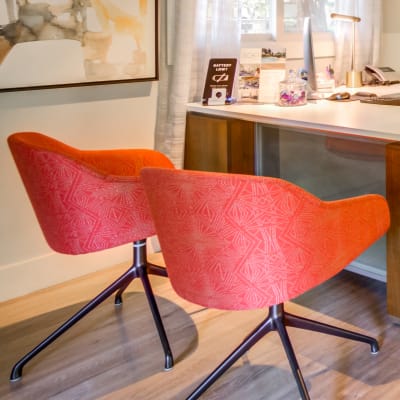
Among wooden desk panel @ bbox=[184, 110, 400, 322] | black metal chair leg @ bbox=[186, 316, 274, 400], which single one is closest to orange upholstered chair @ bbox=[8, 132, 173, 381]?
black metal chair leg @ bbox=[186, 316, 274, 400]

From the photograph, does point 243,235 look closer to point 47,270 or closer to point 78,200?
point 78,200

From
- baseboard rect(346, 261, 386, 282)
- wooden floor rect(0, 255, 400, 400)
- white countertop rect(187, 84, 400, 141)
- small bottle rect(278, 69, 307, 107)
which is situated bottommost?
wooden floor rect(0, 255, 400, 400)

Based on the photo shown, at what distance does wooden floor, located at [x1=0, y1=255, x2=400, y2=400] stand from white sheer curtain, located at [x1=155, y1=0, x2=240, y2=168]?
742mm

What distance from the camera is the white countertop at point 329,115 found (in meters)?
2.07

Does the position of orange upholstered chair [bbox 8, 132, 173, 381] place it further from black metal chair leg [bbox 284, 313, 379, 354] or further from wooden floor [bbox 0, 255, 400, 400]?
black metal chair leg [bbox 284, 313, 379, 354]

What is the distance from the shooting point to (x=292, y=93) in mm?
2715

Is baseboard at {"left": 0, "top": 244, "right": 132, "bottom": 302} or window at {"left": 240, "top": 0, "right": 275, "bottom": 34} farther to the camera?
window at {"left": 240, "top": 0, "right": 275, "bottom": 34}

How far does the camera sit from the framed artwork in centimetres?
236

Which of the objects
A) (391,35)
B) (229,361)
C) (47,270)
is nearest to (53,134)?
(47,270)

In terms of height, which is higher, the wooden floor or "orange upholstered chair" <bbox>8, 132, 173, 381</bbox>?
"orange upholstered chair" <bbox>8, 132, 173, 381</bbox>

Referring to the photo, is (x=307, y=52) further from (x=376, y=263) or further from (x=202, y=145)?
(x=376, y=263)

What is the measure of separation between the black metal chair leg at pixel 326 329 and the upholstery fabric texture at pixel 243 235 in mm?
264

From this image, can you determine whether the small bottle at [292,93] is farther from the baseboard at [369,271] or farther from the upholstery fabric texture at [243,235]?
the upholstery fabric texture at [243,235]

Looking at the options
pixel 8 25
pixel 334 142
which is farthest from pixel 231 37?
pixel 8 25
